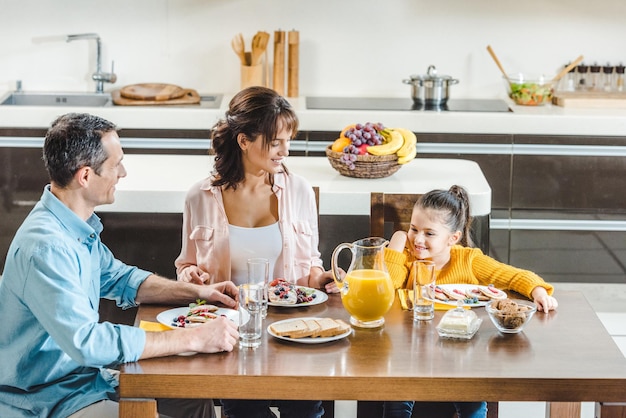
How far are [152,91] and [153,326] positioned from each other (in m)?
2.94

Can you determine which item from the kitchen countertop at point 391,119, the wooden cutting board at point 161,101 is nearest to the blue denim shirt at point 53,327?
the kitchen countertop at point 391,119

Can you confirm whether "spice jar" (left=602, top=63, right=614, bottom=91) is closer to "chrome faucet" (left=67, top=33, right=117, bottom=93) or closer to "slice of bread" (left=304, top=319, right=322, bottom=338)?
"chrome faucet" (left=67, top=33, right=117, bottom=93)

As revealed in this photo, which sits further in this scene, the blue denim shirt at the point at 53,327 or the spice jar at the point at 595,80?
the spice jar at the point at 595,80

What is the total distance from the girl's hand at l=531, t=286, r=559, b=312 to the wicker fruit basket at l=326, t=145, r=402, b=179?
1077 millimetres

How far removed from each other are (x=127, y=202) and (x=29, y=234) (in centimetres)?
108

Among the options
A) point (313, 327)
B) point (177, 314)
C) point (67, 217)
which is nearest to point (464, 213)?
point (313, 327)

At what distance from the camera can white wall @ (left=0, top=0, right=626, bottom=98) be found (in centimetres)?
522

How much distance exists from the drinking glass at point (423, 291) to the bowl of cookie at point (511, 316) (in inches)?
5.3

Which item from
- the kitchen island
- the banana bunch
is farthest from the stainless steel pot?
the banana bunch

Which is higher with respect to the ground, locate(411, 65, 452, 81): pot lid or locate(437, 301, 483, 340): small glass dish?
locate(411, 65, 452, 81): pot lid

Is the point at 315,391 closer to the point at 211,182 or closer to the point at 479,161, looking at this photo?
the point at 211,182

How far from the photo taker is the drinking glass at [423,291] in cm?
231

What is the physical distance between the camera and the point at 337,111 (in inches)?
187

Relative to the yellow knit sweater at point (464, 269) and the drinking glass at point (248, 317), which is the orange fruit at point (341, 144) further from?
the drinking glass at point (248, 317)
